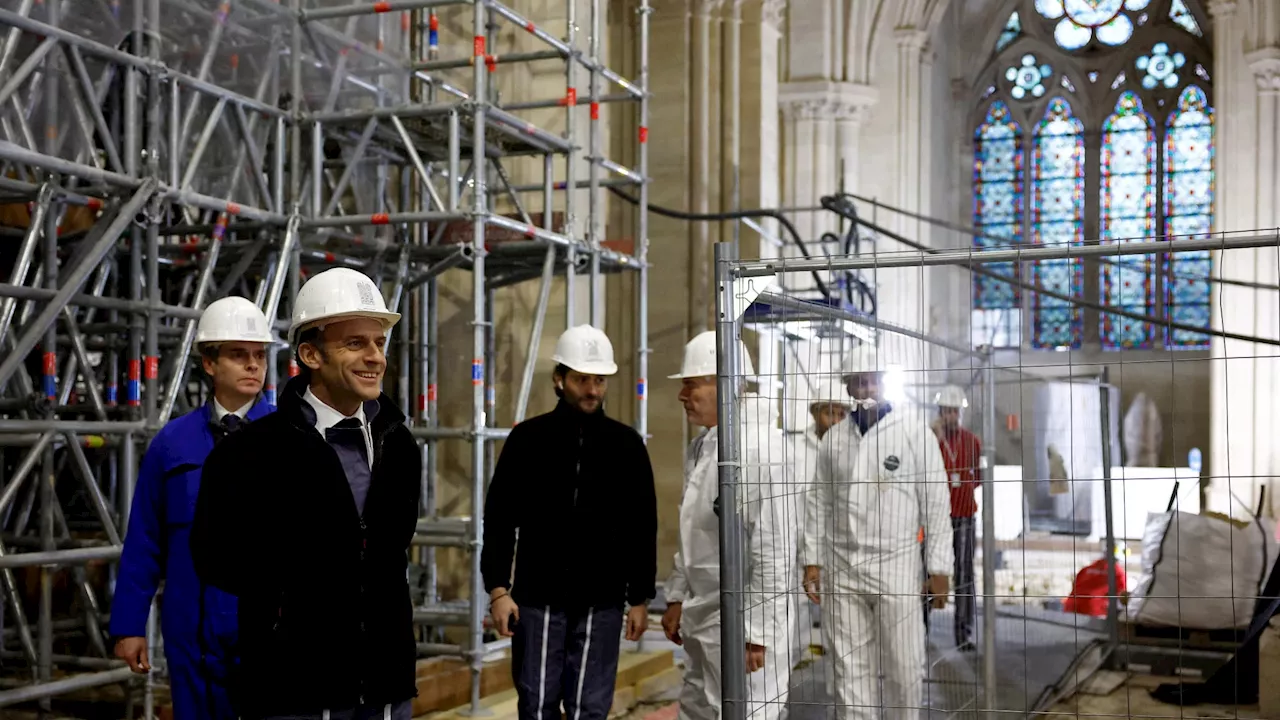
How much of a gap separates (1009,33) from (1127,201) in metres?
4.54

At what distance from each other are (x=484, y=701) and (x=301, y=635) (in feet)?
15.2

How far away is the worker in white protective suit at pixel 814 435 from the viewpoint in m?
5.68

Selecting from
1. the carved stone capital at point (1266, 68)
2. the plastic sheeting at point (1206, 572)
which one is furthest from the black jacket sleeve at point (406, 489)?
the carved stone capital at point (1266, 68)

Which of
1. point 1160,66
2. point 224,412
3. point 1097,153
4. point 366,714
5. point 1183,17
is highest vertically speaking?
point 1183,17

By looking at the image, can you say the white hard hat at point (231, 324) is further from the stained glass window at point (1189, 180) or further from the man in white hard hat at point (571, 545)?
the stained glass window at point (1189, 180)

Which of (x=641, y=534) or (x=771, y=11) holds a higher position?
(x=771, y=11)

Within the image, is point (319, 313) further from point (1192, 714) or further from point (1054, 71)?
point (1054, 71)

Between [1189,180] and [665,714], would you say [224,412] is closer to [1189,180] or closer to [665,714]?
[665,714]

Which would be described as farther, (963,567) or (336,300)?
(963,567)

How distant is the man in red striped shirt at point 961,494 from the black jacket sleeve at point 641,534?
3300 millimetres

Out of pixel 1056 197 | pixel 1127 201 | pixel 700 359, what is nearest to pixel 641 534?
pixel 700 359

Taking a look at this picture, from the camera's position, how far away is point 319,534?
3.24 m

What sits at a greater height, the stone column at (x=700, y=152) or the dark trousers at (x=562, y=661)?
the stone column at (x=700, y=152)

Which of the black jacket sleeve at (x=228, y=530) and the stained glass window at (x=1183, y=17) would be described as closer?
the black jacket sleeve at (x=228, y=530)
